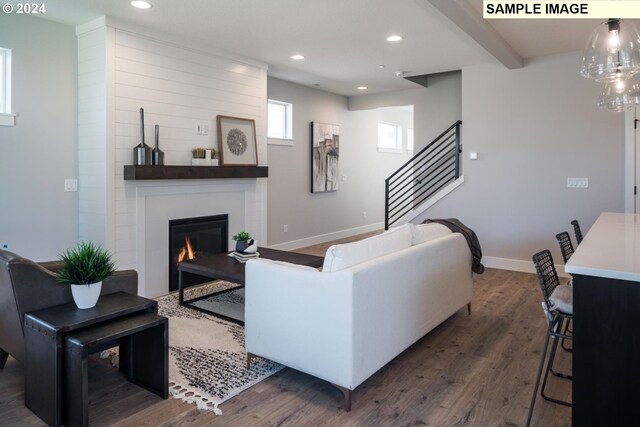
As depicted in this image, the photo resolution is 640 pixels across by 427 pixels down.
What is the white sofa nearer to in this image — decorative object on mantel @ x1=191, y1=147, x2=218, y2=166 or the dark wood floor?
the dark wood floor

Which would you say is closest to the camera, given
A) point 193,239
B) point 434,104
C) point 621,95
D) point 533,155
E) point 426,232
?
point 426,232

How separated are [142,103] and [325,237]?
14.1ft

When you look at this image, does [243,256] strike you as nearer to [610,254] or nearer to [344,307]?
[344,307]

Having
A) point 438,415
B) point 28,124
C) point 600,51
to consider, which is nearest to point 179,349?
point 438,415

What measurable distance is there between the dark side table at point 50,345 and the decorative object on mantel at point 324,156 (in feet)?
17.4

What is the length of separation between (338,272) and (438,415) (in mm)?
923

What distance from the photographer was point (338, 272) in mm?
2406

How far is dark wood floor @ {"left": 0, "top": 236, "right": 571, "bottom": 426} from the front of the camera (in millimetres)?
2322

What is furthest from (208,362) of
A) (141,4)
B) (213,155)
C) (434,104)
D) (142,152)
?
(434,104)

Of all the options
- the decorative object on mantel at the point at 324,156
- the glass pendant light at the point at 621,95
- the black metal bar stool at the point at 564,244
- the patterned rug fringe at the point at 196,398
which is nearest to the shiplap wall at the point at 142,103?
the patterned rug fringe at the point at 196,398

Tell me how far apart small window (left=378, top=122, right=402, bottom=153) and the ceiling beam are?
4.41m

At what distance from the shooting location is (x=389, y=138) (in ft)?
33.6

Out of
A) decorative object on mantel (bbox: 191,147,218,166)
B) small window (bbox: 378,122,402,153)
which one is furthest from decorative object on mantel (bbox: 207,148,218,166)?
small window (bbox: 378,122,402,153)

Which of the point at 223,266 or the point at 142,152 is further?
the point at 142,152
